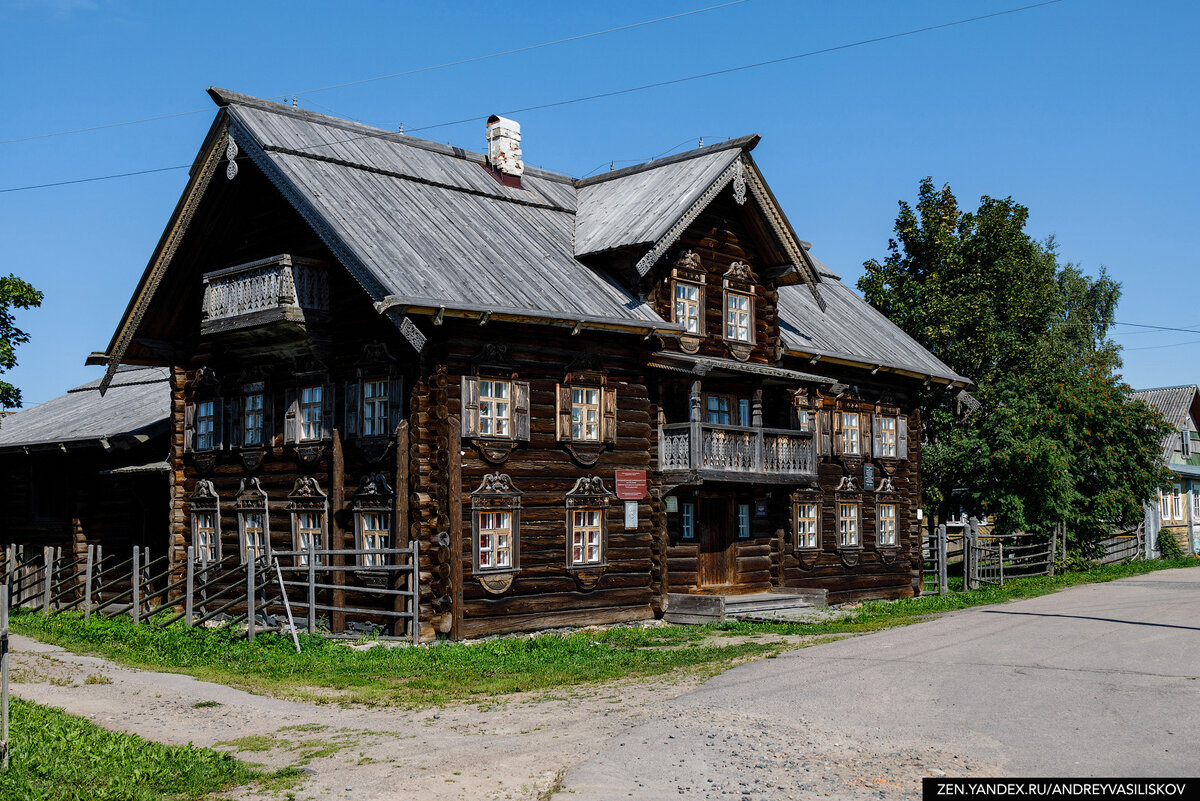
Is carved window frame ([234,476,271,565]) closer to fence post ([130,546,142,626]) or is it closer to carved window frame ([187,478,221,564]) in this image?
carved window frame ([187,478,221,564])

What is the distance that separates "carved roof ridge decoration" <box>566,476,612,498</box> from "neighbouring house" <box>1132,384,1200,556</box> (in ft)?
111

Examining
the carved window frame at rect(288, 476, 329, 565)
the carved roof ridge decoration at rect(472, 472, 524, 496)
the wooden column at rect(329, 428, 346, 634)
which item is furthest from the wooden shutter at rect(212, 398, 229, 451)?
the carved roof ridge decoration at rect(472, 472, 524, 496)

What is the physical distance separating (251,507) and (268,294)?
501cm

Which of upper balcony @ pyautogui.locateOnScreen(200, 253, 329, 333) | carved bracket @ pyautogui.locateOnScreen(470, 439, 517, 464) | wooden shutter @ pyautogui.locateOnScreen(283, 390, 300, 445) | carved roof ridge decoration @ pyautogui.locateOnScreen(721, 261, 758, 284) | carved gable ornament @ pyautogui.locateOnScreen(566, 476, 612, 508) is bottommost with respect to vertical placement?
carved gable ornament @ pyautogui.locateOnScreen(566, 476, 612, 508)

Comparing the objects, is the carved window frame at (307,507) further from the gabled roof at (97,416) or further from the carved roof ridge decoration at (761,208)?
the carved roof ridge decoration at (761,208)

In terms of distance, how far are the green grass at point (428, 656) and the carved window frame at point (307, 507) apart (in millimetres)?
2812

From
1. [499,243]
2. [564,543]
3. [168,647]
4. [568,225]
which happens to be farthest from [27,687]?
[568,225]

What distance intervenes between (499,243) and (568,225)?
3715 millimetres

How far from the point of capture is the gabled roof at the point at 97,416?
98.5 ft

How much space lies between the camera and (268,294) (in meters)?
22.9

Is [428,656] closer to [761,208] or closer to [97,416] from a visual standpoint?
[761,208]

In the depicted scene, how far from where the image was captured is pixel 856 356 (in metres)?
30.5

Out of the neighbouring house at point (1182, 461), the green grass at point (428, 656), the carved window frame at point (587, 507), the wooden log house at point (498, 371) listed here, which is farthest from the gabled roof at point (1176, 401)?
the carved window frame at point (587, 507)

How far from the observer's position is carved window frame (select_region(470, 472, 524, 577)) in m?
21.6
